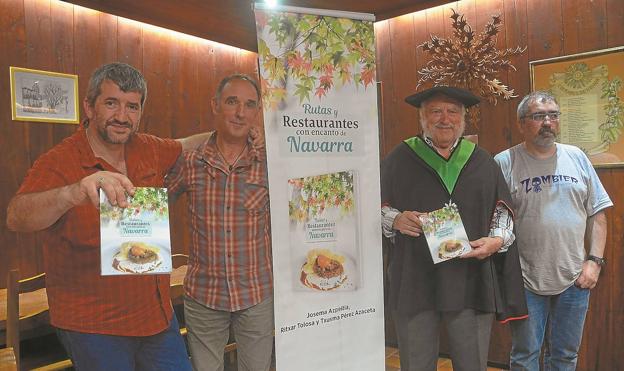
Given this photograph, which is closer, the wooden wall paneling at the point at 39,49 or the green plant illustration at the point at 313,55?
the green plant illustration at the point at 313,55

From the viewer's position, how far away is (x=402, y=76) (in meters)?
3.87

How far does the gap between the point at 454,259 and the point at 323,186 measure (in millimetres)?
583

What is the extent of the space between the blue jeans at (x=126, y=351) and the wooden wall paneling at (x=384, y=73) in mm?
2644

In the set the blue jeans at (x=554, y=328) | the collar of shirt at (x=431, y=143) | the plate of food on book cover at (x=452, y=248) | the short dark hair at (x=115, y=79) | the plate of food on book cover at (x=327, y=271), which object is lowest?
the blue jeans at (x=554, y=328)

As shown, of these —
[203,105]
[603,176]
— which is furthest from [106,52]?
[603,176]

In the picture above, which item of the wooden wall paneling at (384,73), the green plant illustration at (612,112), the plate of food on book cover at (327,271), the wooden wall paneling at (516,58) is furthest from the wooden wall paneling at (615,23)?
the plate of food on book cover at (327,271)

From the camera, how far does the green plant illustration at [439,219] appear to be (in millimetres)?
1892

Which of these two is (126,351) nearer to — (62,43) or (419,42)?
(62,43)

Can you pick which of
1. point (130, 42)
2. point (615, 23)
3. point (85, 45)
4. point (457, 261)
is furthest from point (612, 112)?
point (85, 45)

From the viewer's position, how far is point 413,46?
3807mm

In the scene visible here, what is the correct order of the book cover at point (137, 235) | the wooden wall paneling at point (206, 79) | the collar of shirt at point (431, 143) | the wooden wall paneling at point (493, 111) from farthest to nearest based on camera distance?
the wooden wall paneling at point (206, 79), the wooden wall paneling at point (493, 111), the collar of shirt at point (431, 143), the book cover at point (137, 235)

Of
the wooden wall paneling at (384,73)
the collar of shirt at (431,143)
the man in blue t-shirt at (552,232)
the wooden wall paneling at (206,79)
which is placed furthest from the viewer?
the wooden wall paneling at (206,79)

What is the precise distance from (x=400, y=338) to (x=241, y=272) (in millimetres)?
783

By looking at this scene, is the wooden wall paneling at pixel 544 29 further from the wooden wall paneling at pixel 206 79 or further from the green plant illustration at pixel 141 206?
the green plant illustration at pixel 141 206
